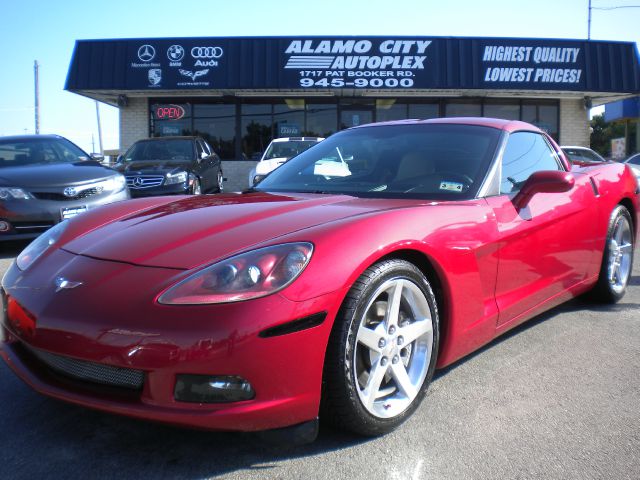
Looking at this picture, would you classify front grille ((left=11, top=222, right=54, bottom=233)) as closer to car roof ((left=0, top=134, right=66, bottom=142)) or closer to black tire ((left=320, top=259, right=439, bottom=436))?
car roof ((left=0, top=134, right=66, bottom=142))

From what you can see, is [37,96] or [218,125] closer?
[218,125]

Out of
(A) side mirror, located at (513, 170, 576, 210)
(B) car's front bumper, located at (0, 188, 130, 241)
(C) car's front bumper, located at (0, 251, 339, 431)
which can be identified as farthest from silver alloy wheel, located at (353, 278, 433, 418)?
(B) car's front bumper, located at (0, 188, 130, 241)

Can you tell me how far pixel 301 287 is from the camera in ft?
6.50

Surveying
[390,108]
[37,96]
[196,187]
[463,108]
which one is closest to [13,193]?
[196,187]

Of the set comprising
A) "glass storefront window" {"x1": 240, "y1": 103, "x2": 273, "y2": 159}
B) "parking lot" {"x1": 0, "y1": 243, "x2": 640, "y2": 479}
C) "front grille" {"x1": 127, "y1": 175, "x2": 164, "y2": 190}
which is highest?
"glass storefront window" {"x1": 240, "y1": 103, "x2": 273, "y2": 159}

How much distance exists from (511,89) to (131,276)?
16.2m

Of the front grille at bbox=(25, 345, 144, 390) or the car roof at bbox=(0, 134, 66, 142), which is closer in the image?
the front grille at bbox=(25, 345, 144, 390)

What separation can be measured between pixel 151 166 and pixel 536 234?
310 inches

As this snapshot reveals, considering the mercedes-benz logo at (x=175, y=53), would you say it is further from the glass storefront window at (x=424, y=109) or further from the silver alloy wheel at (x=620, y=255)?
the silver alloy wheel at (x=620, y=255)

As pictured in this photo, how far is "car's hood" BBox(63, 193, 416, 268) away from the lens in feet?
7.22

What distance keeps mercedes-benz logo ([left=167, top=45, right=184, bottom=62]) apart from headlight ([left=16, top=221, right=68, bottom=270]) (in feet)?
47.6

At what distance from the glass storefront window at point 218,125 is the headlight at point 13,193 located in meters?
11.6

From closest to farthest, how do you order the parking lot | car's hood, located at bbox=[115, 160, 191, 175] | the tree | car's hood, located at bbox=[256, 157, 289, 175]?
the parking lot → car's hood, located at bbox=[115, 160, 191, 175] → car's hood, located at bbox=[256, 157, 289, 175] → the tree

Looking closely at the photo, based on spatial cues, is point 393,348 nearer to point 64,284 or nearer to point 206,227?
point 206,227
